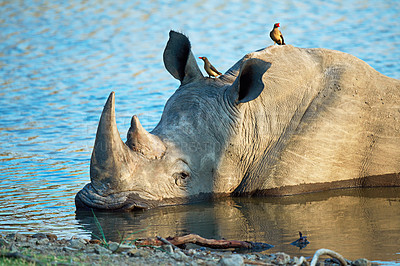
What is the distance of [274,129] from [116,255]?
3.61m

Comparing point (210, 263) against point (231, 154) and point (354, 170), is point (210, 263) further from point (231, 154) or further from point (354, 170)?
point (354, 170)

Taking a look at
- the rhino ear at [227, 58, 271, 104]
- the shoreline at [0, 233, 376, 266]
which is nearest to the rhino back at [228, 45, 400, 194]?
the rhino ear at [227, 58, 271, 104]

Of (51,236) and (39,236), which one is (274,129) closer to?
(51,236)

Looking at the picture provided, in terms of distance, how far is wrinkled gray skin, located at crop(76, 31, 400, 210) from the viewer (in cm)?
838

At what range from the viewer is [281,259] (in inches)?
235

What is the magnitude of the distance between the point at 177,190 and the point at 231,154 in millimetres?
798

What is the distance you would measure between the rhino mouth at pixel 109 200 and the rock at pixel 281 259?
7.91 feet

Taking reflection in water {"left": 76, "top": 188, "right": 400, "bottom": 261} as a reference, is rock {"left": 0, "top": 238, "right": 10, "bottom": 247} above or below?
below

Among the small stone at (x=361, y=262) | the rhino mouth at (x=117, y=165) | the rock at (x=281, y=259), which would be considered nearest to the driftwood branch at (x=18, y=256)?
the rock at (x=281, y=259)

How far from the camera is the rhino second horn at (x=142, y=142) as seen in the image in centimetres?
798

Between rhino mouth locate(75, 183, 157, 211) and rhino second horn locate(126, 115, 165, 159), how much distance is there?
490 mm

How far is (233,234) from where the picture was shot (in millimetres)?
7352

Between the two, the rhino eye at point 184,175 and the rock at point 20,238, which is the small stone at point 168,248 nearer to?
the rock at point 20,238

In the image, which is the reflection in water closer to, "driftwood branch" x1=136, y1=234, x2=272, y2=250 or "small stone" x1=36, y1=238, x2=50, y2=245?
"driftwood branch" x1=136, y1=234, x2=272, y2=250
